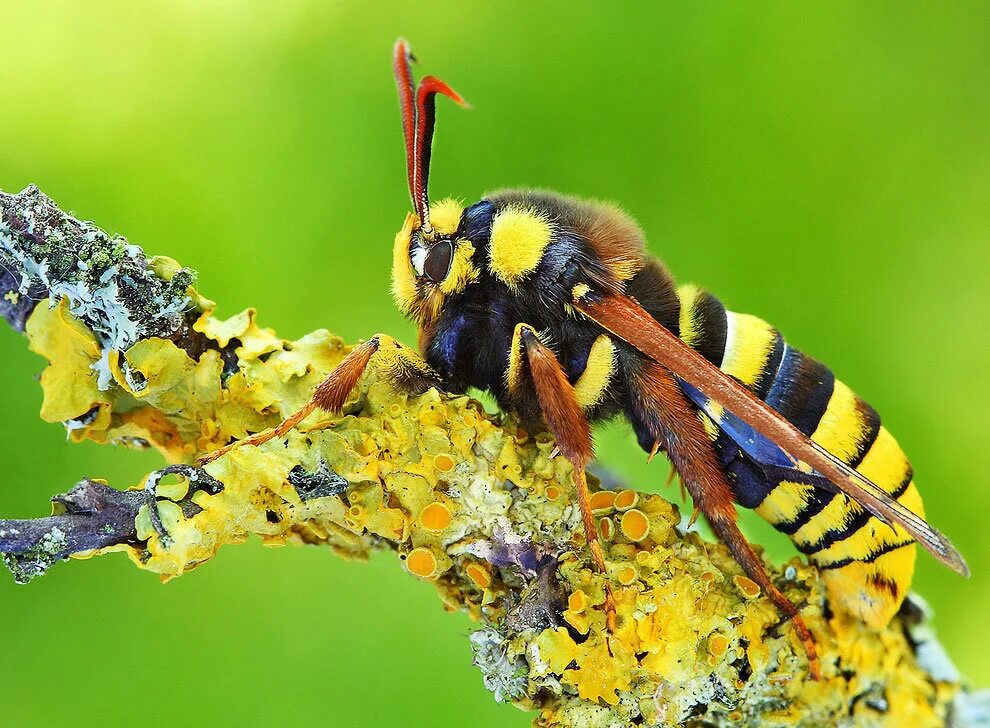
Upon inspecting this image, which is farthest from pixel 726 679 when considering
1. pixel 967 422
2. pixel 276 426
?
pixel 967 422

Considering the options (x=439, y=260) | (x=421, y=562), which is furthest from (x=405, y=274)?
(x=421, y=562)

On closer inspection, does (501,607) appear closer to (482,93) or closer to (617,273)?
(617,273)

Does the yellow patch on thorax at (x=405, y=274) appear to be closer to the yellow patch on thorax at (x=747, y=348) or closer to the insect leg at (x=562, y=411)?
the insect leg at (x=562, y=411)

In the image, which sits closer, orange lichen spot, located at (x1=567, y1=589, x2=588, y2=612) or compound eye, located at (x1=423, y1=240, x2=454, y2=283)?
orange lichen spot, located at (x1=567, y1=589, x2=588, y2=612)

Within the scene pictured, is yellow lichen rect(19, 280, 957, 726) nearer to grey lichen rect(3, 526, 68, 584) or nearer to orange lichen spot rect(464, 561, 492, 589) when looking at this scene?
orange lichen spot rect(464, 561, 492, 589)

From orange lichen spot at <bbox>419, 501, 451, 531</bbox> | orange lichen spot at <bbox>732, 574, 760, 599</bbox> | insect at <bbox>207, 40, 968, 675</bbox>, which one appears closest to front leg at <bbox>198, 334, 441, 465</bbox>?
insect at <bbox>207, 40, 968, 675</bbox>

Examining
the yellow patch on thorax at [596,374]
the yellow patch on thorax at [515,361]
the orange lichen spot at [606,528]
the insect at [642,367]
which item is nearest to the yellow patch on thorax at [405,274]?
the insect at [642,367]

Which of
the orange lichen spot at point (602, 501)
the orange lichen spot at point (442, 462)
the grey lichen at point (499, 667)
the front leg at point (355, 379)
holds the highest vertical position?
the front leg at point (355, 379)
